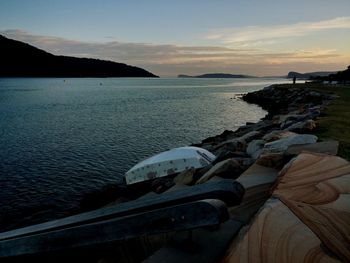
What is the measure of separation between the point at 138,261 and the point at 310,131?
27.4 feet

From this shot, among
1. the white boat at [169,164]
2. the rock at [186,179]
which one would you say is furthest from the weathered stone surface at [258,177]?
the white boat at [169,164]

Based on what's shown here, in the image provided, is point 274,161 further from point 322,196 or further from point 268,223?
point 268,223

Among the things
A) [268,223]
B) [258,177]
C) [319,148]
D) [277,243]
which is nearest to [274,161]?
[258,177]

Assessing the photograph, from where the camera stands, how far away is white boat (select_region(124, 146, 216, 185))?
11.5 metres

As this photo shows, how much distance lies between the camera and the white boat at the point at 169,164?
1148 cm

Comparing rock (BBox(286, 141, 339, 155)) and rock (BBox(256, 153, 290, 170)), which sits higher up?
rock (BBox(286, 141, 339, 155))

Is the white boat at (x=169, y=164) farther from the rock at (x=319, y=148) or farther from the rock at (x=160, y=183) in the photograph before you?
the rock at (x=319, y=148)

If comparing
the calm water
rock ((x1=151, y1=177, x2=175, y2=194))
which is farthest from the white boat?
the calm water

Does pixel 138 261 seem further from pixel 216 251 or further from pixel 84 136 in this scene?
pixel 84 136

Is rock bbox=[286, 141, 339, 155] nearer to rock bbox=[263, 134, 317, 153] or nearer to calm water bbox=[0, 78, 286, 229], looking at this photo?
rock bbox=[263, 134, 317, 153]

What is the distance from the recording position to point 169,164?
38.0ft

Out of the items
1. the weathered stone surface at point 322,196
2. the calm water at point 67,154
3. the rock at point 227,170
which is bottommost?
the calm water at point 67,154

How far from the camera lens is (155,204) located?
3406mm

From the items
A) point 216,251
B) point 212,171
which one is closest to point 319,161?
point 216,251
